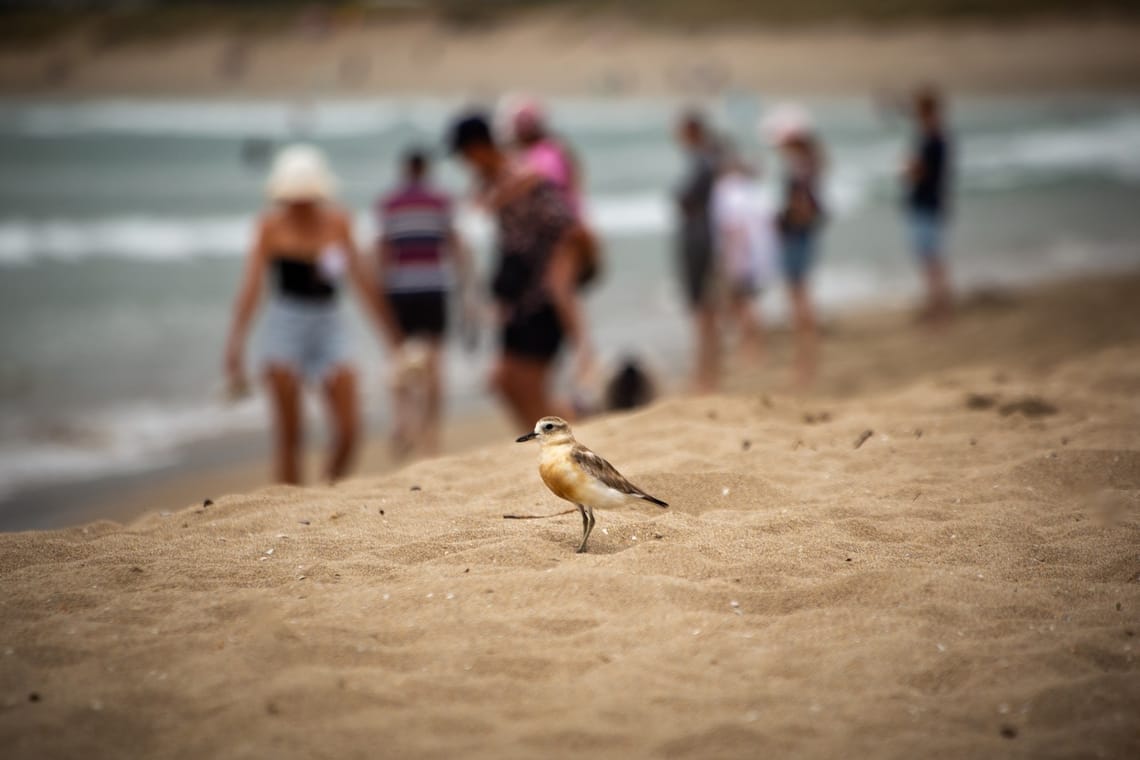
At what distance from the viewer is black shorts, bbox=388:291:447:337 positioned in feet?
26.3

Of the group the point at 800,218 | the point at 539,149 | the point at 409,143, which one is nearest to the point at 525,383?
the point at 539,149

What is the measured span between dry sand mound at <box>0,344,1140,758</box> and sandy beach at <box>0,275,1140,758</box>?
10 millimetres

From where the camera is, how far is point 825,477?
4.79m

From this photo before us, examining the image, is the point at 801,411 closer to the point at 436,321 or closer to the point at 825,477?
the point at 825,477

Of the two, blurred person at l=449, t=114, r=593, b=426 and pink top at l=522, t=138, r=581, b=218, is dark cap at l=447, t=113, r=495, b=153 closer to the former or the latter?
blurred person at l=449, t=114, r=593, b=426

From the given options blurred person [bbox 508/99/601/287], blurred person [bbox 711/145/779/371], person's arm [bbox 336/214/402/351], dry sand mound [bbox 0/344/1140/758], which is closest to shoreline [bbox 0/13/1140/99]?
blurred person [bbox 711/145/779/371]

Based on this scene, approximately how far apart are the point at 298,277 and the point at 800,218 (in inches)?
178

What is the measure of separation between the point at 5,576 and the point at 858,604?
2804 millimetres

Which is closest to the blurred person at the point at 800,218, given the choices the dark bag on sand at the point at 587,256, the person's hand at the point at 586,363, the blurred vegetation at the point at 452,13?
the dark bag on sand at the point at 587,256

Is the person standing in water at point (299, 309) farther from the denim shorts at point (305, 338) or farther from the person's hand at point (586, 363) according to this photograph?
the person's hand at point (586, 363)

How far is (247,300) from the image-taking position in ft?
20.7

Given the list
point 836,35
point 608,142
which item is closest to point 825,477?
point 608,142

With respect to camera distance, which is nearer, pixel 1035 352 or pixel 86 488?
pixel 86 488

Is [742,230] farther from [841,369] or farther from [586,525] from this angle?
[586,525]
